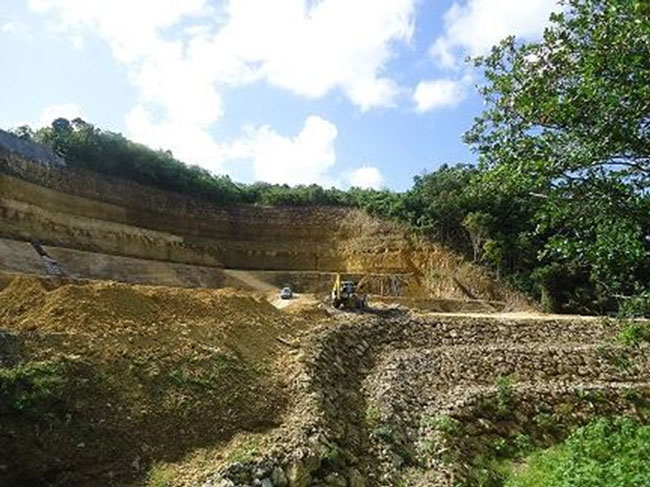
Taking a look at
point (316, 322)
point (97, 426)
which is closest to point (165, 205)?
point (316, 322)

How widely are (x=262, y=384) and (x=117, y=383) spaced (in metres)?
2.84

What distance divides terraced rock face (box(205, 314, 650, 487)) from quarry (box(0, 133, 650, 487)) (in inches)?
1.6

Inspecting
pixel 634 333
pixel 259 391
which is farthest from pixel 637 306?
pixel 259 391

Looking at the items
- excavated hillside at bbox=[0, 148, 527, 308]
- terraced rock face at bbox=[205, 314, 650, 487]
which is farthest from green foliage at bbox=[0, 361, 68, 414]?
excavated hillside at bbox=[0, 148, 527, 308]

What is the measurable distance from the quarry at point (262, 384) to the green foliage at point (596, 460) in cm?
74

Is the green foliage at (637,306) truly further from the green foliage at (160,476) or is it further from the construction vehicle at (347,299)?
the construction vehicle at (347,299)

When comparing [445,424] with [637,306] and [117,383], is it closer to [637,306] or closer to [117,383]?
[637,306]

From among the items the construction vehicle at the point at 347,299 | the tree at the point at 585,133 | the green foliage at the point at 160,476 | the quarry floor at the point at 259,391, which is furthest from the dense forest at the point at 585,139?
the construction vehicle at the point at 347,299

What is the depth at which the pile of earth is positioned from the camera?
8.59 meters

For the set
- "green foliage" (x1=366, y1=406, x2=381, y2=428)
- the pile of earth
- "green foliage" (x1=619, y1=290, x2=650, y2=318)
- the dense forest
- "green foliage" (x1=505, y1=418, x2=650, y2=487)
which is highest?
the dense forest

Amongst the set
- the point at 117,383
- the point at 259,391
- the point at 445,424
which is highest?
the point at 117,383

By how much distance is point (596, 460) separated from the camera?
12.1 m

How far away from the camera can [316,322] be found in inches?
701

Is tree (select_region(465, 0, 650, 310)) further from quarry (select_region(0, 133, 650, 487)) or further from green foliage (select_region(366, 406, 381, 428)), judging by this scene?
green foliage (select_region(366, 406, 381, 428))
